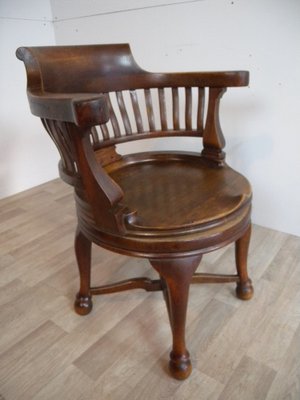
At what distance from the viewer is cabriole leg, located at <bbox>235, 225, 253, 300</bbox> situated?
3.15ft

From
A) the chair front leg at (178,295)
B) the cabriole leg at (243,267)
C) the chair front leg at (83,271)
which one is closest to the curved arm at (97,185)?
the chair front leg at (178,295)

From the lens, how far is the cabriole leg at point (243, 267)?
0.96 metres

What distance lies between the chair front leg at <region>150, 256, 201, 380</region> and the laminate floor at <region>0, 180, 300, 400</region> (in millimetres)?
56

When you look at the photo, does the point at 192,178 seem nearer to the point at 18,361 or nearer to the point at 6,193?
the point at 18,361

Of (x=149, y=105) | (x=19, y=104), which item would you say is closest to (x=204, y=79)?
(x=149, y=105)

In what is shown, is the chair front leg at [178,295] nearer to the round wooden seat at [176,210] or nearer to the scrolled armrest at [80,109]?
the round wooden seat at [176,210]

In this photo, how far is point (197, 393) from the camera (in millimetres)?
819

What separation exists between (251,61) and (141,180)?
79 cm

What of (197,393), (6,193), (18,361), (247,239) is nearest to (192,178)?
(247,239)

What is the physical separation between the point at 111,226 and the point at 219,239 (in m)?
0.25

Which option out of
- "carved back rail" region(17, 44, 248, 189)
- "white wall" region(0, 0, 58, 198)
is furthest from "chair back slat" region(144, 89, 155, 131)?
"white wall" region(0, 0, 58, 198)

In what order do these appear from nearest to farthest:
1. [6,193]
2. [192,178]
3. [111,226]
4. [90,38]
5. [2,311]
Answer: [111,226] < [192,178] < [2,311] < [90,38] < [6,193]

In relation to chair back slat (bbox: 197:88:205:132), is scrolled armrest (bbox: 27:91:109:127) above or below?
above

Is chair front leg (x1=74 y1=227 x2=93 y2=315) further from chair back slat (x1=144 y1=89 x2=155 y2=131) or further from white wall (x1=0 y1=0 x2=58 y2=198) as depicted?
white wall (x1=0 y1=0 x2=58 y2=198)
